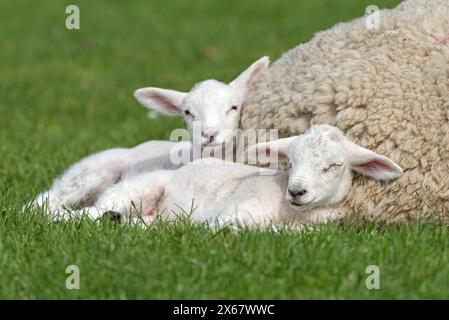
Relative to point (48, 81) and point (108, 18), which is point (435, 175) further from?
point (108, 18)

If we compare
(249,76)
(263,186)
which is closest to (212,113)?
(249,76)

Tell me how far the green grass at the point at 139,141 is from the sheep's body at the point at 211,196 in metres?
0.41

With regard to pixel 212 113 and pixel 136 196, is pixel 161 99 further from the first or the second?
pixel 136 196

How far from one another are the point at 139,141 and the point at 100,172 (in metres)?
2.10

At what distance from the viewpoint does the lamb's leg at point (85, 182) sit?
7508 mm

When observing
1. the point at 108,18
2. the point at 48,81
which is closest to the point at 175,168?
the point at 48,81

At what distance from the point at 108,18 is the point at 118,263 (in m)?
13.6

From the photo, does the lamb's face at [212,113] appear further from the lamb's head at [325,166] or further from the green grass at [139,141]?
the green grass at [139,141]

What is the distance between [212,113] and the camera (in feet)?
22.9

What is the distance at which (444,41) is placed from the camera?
21.4 feet

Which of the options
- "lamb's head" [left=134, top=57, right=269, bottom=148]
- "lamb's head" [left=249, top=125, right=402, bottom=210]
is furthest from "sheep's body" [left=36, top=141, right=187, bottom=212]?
"lamb's head" [left=249, top=125, right=402, bottom=210]

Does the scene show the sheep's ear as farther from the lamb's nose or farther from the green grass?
the green grass

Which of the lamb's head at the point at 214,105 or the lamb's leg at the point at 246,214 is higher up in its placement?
the lamb's head at the point at 214,105

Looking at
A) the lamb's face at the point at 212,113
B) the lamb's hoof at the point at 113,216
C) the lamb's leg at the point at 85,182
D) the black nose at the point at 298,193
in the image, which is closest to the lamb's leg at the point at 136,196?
the lamb's hoof at the point at 113,216
